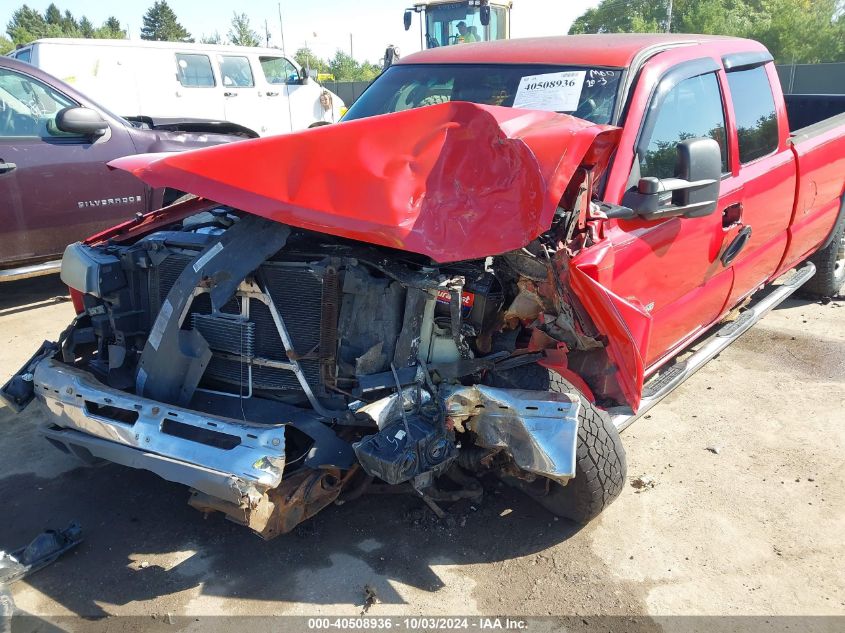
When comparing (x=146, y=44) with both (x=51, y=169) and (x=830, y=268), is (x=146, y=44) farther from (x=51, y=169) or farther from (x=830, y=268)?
(x=830, y=268)

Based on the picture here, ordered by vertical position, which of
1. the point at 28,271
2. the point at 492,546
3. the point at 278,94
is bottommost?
the point at 492,546

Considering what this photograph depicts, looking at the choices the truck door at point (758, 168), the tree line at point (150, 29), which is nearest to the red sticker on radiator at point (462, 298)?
the truck door at point (758, 168)

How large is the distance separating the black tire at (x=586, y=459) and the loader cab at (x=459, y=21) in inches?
475

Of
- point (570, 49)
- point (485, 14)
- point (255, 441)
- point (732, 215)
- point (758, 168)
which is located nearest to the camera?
point (255, 441)

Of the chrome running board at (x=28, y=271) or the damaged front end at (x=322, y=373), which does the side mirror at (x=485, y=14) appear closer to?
the chrome running board at (x=28, y=271)

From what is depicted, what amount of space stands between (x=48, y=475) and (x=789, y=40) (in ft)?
121

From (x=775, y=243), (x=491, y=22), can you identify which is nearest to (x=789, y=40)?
(x=491, y=22)

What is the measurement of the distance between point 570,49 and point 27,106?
431cm

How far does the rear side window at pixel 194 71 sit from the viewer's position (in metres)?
11.0

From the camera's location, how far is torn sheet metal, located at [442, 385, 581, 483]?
2432 mm

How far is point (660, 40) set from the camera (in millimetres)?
3459

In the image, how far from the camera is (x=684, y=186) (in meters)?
2.80

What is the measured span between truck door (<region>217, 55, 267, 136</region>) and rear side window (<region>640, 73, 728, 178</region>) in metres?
9.21

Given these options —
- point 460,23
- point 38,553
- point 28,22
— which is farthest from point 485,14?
point 28,22
